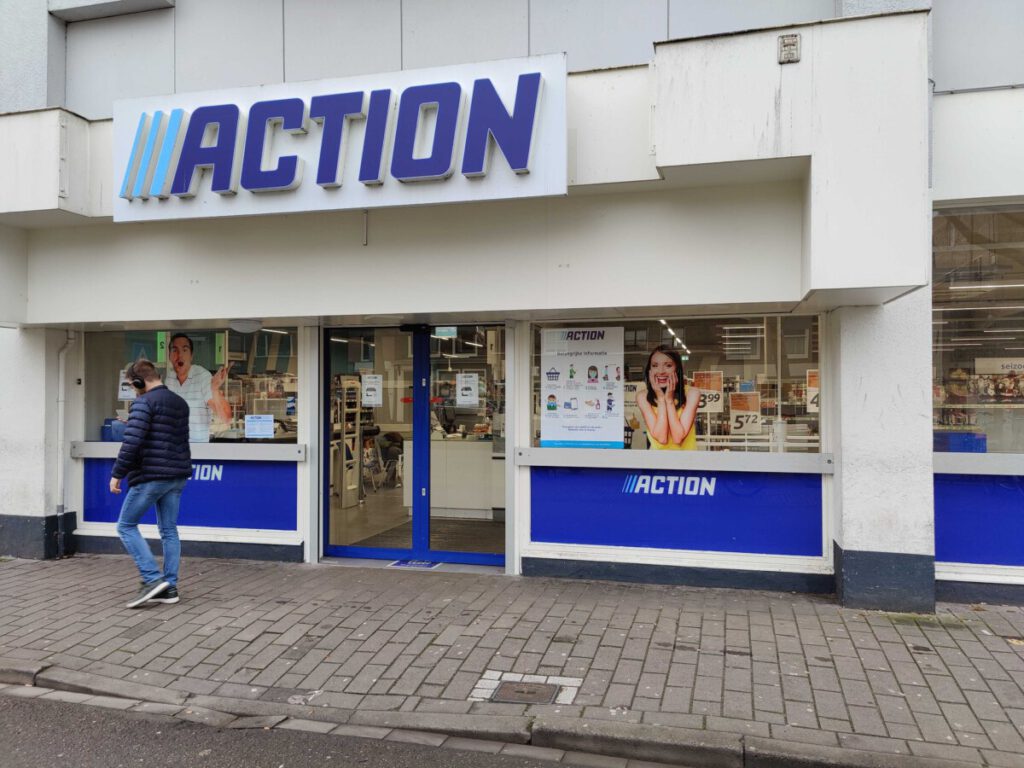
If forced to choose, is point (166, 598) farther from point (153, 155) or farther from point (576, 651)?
point (153, 155)

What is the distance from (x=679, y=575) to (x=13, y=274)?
680 centimetres

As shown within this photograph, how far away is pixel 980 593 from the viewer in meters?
5.49

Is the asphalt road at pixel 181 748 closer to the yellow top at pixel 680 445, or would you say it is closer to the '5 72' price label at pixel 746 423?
the yellow top at pixel 680 445

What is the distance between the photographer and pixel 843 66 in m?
4.81

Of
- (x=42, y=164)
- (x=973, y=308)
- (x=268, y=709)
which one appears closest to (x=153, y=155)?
(x=42, y=164)

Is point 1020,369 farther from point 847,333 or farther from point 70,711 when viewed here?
point 70,711

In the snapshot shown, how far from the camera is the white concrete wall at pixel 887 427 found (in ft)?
17.3

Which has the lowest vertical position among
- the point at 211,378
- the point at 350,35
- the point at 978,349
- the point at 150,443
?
the point at 150,443

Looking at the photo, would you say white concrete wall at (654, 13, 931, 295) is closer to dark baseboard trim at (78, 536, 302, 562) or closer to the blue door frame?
the blue door frame

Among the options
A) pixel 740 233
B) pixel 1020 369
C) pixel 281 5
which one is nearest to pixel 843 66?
pixel 740 233

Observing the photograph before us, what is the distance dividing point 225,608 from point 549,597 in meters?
2.55

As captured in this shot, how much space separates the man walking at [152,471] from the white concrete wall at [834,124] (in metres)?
4.29

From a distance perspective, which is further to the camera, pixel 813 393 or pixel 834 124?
pixel 813 393

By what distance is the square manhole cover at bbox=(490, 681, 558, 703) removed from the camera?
4021mm
